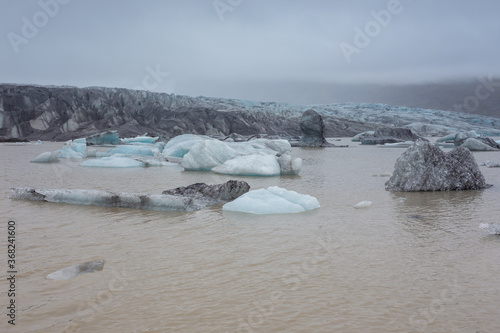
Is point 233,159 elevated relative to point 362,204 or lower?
elevated

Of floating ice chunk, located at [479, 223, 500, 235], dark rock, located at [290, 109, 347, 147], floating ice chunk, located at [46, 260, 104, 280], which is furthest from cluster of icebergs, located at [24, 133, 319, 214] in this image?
dark rock, located at [290, 109, 347, 147]

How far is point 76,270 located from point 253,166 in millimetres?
8566

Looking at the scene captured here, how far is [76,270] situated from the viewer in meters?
3.86

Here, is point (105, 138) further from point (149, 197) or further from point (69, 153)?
point (149, 197)

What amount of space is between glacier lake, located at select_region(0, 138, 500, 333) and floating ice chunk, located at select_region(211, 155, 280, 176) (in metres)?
5.12

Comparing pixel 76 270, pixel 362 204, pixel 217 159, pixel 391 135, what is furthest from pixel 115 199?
pixel 391 135

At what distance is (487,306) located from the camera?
314 cm

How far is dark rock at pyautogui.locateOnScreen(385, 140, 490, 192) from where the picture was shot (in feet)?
30.6

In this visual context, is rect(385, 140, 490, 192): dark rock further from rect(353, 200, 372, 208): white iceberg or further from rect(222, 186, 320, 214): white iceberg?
rect(222, 186, 320, 214): white iceberg

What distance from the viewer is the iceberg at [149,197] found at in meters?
6.81

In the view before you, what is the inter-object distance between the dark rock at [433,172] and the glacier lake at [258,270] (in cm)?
221

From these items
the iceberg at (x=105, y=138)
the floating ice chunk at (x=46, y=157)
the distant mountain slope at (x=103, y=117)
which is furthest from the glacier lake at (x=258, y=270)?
the distant mountain slope at (x=103, y=117)

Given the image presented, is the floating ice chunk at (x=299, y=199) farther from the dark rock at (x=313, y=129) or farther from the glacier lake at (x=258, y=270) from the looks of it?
the dark rock at (x=313, y=129)

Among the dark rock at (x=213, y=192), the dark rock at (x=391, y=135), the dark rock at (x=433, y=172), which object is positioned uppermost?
the dark rock at (x=391, y=135)
